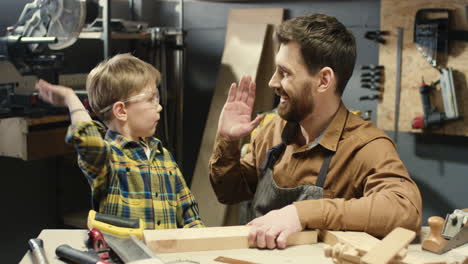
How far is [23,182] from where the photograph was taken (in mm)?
3646

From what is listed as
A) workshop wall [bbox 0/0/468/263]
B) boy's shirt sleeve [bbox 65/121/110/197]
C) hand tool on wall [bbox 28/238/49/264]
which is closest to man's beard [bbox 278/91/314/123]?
boy's shirt sleeve [bbox 65/121/110/197]

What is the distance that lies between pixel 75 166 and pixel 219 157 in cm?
234

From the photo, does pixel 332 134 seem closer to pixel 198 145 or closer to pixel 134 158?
pixel 134 158

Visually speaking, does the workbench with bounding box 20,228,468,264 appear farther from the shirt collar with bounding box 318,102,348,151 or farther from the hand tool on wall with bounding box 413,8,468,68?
the hand tool on wall with bounding box 413,8,468,68

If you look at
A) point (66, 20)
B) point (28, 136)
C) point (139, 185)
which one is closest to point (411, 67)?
point (66, 20)

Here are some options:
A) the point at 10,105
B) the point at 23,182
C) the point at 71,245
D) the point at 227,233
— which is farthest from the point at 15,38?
the point at 227,233

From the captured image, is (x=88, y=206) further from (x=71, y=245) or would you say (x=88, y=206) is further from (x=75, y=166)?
(x=71, y=245)

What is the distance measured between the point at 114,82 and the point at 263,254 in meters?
0.82

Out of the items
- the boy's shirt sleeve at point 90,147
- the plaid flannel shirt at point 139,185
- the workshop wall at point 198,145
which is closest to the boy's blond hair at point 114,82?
the plaid flannel shirt at point 139,185

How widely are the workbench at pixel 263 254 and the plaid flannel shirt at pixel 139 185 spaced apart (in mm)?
236

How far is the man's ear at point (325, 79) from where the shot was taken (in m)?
1.79

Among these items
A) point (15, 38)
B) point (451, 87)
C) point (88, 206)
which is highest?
point (15, 38)

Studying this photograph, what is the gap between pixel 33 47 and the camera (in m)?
2.73

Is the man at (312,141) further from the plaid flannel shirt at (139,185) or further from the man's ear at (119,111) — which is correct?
the man's ear at (119,111)
